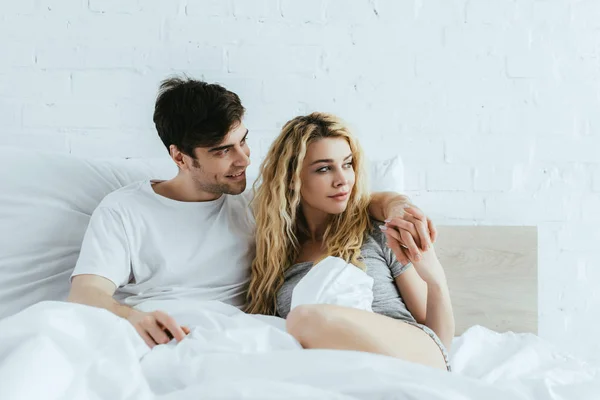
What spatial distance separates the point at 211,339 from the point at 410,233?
461 millimetres

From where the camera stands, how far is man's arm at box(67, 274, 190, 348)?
47.2 inches

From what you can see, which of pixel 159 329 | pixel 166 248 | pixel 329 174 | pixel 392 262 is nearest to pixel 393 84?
pixel 329 174

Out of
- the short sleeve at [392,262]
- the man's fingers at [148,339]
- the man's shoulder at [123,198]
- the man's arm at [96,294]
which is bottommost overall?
the man's fingers at [148,339]

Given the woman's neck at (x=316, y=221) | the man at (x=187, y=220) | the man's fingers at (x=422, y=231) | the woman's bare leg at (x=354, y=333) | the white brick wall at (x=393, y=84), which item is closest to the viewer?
the woman's bare leg at (x=354, y=333)

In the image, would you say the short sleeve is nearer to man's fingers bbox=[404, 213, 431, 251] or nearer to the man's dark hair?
man's fingers bbox=[404, 213, 431, 251]

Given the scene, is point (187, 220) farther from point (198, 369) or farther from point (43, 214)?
point (198, 369)

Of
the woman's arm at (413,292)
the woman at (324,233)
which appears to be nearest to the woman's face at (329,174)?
the woman at (324,233)

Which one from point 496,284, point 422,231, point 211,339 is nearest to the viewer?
point 211,339

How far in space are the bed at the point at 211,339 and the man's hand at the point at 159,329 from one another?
0.03m

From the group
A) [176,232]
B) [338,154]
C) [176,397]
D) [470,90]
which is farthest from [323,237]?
[176,397]

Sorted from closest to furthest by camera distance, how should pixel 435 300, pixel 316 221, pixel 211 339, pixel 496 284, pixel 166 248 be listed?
pixel 211 339 → pixel 435 300 → pixel 166 248 → pixel 316 221 → pixel 496 284

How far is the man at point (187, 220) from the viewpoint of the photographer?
1.52m

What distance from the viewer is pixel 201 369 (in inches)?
36.7

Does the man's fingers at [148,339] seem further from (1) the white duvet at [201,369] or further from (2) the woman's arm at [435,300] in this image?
(2) the woman's arm at [435,300]
